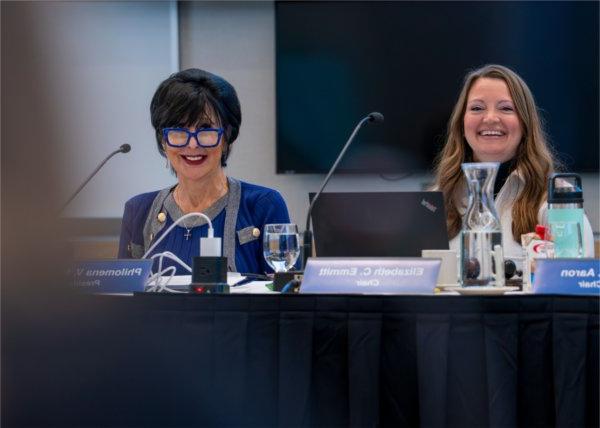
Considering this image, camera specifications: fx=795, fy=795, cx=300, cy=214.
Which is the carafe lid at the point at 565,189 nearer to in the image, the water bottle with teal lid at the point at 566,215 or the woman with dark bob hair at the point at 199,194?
the water bottle with teal lid at the point at 566,215

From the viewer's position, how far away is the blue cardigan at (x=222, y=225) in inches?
86.9

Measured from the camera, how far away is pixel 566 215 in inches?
58.2

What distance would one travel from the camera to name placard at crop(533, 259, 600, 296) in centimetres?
122

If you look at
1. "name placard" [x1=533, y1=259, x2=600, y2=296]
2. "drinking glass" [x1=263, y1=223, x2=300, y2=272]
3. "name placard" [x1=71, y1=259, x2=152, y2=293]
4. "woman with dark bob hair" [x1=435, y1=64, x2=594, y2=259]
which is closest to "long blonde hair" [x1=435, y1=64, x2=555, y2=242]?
"woman with dark bob hair" [x1=435, y1=64, x2=594, y2=259]

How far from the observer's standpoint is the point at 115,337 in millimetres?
1260

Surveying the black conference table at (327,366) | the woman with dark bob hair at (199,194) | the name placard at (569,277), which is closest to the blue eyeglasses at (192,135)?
the woman with dark bob hair at (199,194)

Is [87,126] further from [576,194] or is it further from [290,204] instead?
[290,204]

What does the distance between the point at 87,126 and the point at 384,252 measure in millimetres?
1178

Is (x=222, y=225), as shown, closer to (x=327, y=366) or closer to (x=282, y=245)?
(x=282, y=245)

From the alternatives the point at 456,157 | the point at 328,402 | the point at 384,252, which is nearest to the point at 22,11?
the point at 328,402

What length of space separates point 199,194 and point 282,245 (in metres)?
0.74

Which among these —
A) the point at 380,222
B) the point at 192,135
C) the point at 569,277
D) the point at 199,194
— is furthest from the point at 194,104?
the point at 569,277

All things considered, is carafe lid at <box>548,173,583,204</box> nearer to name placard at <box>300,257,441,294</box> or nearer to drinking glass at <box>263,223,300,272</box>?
name placard at <box>300,257,441,294</box>

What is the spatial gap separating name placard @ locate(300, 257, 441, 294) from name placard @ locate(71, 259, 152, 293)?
0.98 ft
